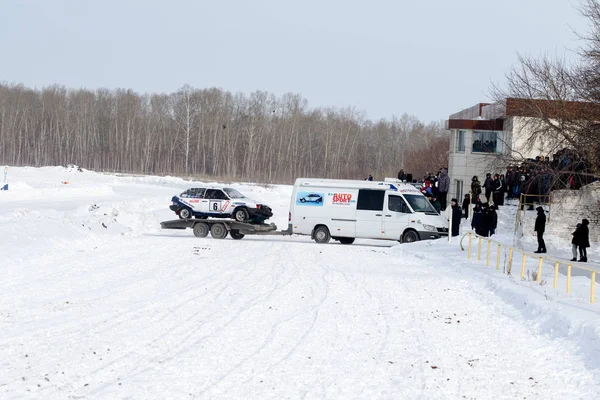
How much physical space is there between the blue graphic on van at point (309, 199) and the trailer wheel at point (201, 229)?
3699 mm

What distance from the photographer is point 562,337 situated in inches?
437

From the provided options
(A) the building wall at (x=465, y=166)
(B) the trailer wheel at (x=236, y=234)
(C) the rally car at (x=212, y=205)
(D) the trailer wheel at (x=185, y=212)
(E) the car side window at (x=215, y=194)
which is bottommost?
(B) the trailer wheel at (x=236, y=234)

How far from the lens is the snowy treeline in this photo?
4683 inches

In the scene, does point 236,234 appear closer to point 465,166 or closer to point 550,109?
point 550,109

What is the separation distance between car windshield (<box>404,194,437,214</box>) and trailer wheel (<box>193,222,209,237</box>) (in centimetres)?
766

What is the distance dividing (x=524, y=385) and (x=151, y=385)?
13.2 ft

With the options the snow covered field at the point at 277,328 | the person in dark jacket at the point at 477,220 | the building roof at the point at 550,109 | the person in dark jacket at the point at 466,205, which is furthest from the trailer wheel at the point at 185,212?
the building roof at the point at 550,109

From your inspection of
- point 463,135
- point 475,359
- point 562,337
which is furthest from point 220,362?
point 463,135

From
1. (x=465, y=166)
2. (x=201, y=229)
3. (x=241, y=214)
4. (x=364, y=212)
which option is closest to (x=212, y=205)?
(x=241, y=214)

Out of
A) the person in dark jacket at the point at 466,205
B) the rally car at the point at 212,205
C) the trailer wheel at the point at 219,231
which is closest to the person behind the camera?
the trailer wheel at the point at 219,231

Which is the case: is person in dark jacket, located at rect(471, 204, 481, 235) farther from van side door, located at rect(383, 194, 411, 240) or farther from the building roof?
the building roof

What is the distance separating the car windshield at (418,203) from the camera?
28.8 meters

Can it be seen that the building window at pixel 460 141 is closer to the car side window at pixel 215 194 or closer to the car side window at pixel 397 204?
the car side window at pixel 397 204

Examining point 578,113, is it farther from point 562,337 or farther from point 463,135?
point 562,337
